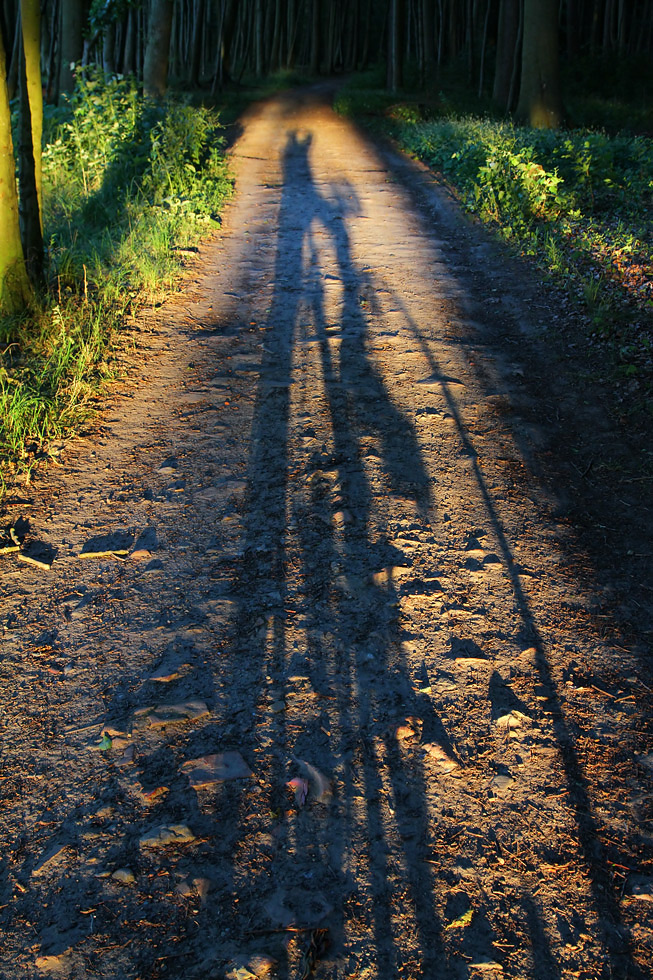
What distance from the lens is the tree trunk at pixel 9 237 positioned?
18.0 feet

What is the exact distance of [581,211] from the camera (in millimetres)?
8938

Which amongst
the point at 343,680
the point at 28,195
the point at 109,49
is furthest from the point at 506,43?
the point at 343,680

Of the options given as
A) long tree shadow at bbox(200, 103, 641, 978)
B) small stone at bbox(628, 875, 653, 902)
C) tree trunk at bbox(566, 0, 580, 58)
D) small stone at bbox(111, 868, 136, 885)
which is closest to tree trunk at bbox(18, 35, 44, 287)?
long tree shadow at bbox(200, 103, 641, 978)

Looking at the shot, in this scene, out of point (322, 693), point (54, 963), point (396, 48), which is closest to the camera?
point (54, 963)

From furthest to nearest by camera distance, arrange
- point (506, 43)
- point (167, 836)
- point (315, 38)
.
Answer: point (315, 38)
point (506, 43)
point (167, 836)

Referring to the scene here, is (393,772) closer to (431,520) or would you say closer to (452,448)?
(431,520)

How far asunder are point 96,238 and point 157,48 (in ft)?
33.4

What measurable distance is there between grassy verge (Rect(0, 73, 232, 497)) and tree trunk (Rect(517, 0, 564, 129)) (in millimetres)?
6467

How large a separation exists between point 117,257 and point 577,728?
6.40m

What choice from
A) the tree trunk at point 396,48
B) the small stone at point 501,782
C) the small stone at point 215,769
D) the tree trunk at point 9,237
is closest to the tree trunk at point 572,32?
the tree trunk at point 396,48

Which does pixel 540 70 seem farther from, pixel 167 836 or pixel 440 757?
pixel 167 836

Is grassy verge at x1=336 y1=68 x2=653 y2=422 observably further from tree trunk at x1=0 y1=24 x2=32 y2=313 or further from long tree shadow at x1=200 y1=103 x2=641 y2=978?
tree trunk at x1=0 y1=24 x2=32 y2=313

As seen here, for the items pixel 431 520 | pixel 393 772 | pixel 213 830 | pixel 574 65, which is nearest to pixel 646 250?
pixel 431 520

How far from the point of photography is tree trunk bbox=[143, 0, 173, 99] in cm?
1556
